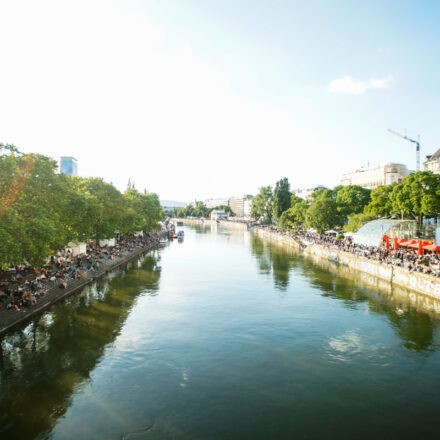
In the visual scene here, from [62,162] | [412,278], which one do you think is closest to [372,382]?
[412,278]

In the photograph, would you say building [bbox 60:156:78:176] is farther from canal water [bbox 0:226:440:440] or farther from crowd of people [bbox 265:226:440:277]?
canal water [bbox 0:226:440:440]

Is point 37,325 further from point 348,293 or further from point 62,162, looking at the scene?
point 62,162

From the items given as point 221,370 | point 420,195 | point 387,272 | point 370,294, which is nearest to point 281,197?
point 420,195

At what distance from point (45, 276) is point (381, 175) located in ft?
446

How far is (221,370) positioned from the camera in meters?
20.4

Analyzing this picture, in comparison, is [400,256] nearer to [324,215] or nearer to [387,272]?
[387,272]

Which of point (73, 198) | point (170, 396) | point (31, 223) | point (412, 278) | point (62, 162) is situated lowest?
point (170, 396)

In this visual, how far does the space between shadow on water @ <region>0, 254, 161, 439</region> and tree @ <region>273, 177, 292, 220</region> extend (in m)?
107

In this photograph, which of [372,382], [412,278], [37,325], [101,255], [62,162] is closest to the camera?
[372,382]

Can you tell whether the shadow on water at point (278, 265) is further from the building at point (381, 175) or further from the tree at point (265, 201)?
the tree at point (265, 201)

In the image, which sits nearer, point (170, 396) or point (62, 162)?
point (170, 396)

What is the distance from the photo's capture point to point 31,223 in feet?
88.4

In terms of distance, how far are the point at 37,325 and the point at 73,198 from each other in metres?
15.5

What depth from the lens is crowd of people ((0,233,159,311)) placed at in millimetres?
28906
